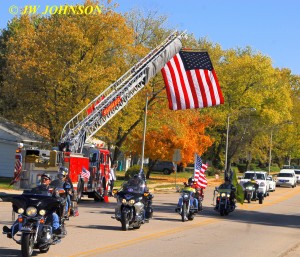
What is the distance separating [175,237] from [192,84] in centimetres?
1386

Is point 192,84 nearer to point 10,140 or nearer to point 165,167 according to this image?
point 10,140

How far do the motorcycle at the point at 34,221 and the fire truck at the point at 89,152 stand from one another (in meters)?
12.5

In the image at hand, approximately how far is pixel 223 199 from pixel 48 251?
14.8 metres

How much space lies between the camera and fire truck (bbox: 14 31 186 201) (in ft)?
90.5

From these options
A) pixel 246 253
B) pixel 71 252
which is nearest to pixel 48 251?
pixel 71 252

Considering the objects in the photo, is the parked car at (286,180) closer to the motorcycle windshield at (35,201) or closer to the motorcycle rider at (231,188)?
the motorcycle rider at (231,188)

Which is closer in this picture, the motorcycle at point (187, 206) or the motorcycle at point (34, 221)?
the motorcycle at point (34, 221)

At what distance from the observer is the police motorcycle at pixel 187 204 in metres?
22.9

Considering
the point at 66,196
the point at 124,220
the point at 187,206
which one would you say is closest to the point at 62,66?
the point at 187,206

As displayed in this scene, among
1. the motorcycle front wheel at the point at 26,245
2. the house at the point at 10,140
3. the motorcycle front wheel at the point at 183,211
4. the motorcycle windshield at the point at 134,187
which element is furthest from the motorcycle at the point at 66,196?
the house at the point at 10,140

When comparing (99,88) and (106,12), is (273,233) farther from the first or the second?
(106,12)

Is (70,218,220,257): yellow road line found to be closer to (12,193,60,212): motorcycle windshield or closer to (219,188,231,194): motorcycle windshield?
(12,193,60,212): motorcycle windshield

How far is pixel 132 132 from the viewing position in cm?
4903

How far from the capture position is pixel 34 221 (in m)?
12.3
